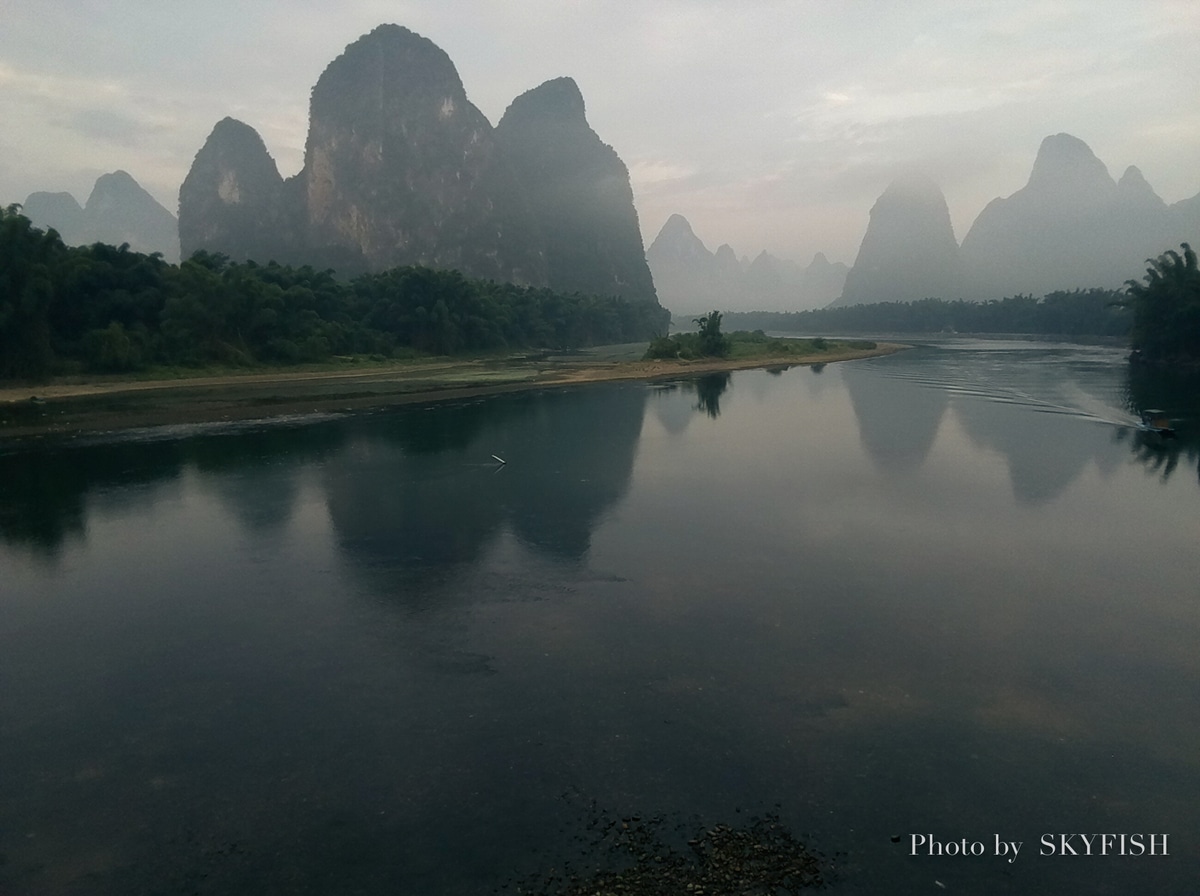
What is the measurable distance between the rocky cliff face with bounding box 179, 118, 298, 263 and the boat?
143m

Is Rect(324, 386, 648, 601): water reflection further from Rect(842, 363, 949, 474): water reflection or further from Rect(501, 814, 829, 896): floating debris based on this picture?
Rect(842, 363, 949, 474): water reflection

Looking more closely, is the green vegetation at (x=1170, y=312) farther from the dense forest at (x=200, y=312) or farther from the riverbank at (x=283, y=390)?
the dense forest at (x=200, y=312)

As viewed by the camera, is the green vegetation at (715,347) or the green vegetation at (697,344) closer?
the green vegetation at (697,344)

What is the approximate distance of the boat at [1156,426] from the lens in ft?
83.2

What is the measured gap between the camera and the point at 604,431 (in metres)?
27.8

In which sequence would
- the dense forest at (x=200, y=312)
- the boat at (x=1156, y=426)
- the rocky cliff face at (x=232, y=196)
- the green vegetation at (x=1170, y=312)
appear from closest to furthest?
1. the boat at (x=1156, y=426)
2. the dense forest at (x=200, y=312)
3. the green vegetation at (x=1170, y=312)
4. the rocky cliff face at (x=232, y=196)

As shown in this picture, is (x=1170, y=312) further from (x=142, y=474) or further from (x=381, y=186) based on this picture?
(x=381, y=186)

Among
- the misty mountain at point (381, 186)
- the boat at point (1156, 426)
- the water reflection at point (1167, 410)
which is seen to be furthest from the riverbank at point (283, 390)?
the misty mountain at point (381, 186)

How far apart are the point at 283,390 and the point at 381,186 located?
9840 cm

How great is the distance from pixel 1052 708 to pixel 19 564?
16708 millimetres

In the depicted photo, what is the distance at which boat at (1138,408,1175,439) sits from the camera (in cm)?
2536

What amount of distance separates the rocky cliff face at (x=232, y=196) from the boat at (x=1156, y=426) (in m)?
143

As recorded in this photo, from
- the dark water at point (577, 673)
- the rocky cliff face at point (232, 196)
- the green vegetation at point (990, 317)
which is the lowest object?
the dark water at point (577, 673)

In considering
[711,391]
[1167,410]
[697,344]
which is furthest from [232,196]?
[1167,410]
